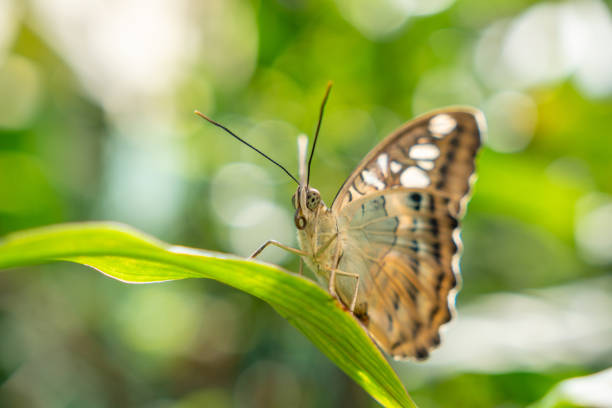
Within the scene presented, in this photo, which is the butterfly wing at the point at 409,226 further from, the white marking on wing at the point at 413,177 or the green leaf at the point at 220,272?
the green leaf at the point at 220,272

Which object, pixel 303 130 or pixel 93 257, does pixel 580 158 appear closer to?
pixel 303 130

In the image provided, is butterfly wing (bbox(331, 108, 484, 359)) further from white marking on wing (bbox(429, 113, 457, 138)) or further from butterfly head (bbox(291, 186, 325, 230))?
butterfly head (bbox(291, 186, 325, 230))

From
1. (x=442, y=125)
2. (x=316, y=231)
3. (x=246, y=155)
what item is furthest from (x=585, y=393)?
(x=246, y=155)

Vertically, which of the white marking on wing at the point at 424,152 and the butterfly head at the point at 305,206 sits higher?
the white marking on wing at the point at 424,152

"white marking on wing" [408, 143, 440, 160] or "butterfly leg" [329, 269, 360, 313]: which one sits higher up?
"white marking on wing" [408, 143, 440, 160]

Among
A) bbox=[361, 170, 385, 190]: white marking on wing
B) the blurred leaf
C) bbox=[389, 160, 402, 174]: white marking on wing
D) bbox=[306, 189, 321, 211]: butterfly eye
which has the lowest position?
the blurred leaf

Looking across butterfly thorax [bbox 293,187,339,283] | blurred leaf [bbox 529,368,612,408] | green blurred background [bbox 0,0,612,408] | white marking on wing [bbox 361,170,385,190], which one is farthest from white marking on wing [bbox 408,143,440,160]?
green blurred background [bbox 0,0,612,408]

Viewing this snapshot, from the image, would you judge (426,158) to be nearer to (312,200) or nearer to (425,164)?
(425,164)

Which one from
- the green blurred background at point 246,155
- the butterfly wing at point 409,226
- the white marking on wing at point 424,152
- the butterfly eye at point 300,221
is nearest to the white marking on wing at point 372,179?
the butterfly wing at point 409,226
